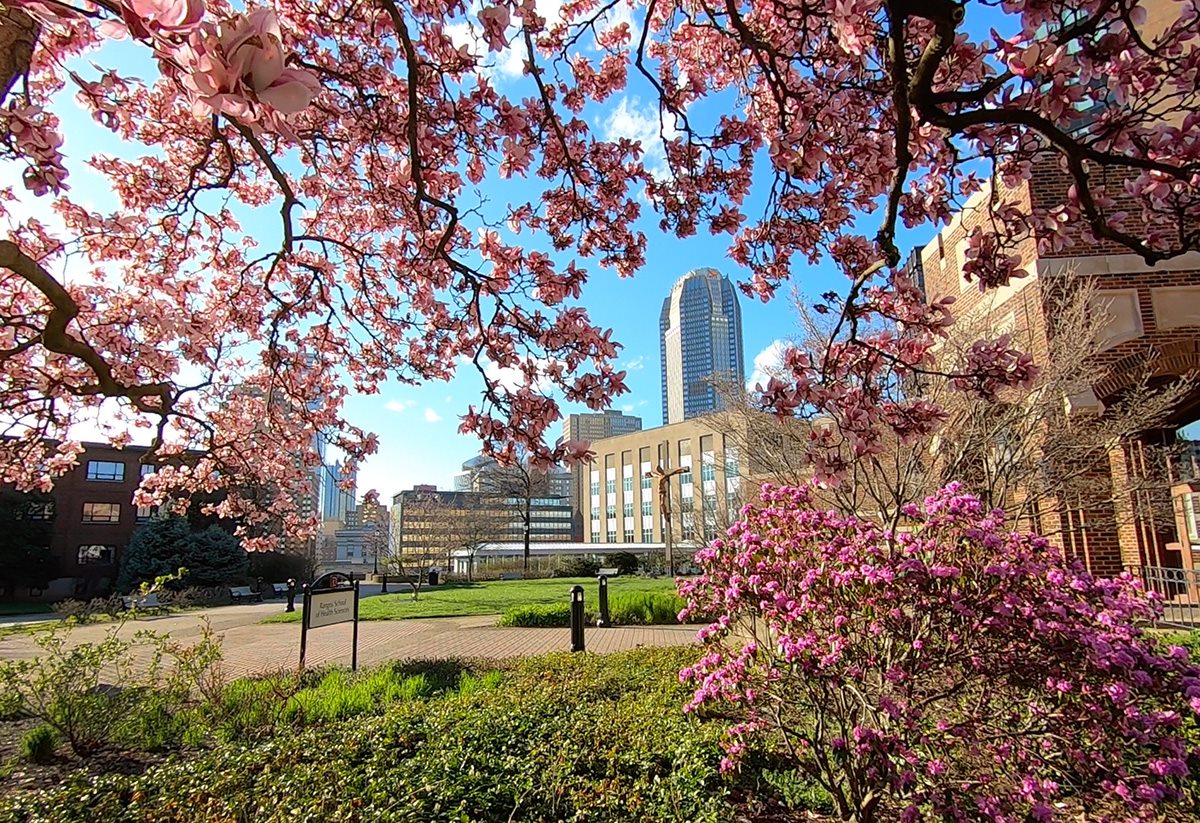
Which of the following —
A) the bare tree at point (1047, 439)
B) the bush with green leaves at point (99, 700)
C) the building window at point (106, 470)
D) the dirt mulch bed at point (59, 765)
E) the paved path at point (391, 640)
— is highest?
the building window at point (106, 470)

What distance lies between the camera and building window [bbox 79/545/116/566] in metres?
31.8

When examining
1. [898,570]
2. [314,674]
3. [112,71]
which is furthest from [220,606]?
[898,570]

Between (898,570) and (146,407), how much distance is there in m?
5.55

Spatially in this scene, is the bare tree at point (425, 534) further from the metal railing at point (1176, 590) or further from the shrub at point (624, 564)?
the metal railing at point (1176, 590)

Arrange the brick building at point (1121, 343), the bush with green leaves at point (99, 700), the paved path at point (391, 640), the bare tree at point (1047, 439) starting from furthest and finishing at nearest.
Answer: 1. the paved path at point (391, 640)
2. the brick building at point (1121, 343)
3. the bare tree at point (1047, 439)
4. the bush with green leaves at point (99, 700)

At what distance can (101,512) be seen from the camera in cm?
3256

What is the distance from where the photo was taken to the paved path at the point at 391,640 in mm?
9188

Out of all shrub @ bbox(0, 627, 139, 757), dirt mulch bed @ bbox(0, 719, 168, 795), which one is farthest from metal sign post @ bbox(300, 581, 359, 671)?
dirt mulch bed @ bbox(0, 719, 168, 795)

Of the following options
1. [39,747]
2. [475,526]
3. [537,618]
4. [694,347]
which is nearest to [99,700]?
[39,747]

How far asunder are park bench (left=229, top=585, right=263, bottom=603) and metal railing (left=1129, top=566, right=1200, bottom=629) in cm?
2706

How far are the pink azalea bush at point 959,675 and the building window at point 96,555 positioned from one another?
39.7 metres

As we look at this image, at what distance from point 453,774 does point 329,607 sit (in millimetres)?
5442

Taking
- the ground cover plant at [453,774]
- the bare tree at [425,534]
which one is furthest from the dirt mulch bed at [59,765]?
the bare tree at [425,534]

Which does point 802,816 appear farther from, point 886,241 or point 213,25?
point 213,25
